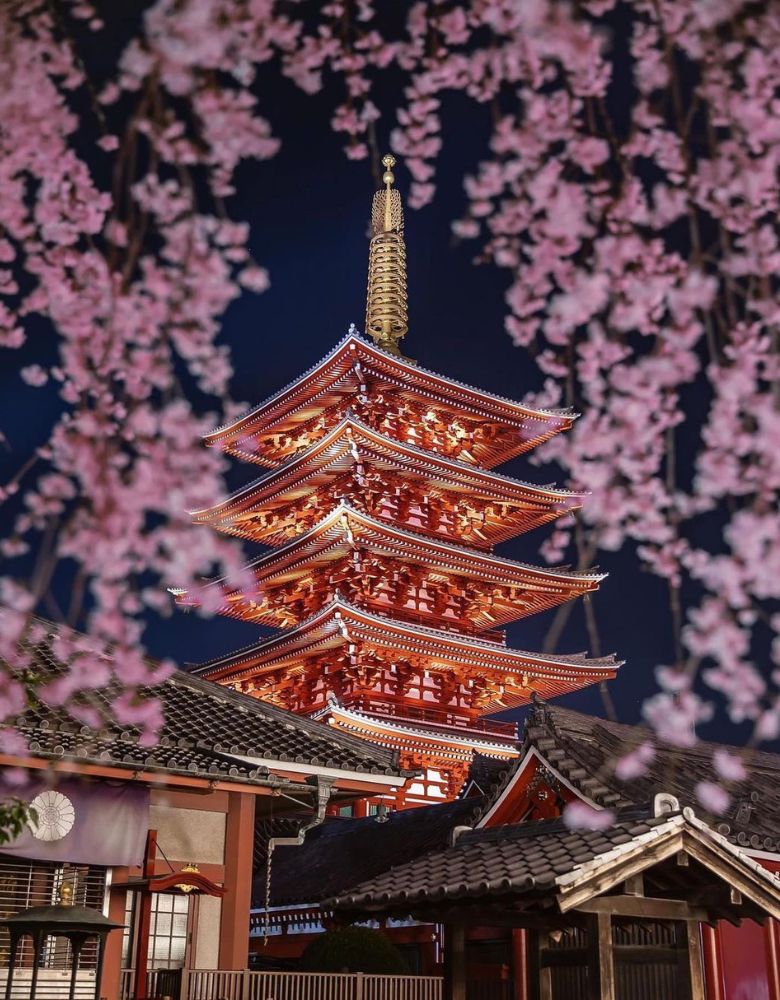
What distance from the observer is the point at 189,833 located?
1221 centimetres

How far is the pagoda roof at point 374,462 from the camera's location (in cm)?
2972

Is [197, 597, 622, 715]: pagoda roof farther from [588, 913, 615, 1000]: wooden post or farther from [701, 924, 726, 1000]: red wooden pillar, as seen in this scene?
[588, 913, 615, 1000]: wooden post

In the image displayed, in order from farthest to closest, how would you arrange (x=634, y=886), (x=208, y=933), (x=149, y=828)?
(x=208, y=933) → (x=149, y=828) → (x=634, y=886)

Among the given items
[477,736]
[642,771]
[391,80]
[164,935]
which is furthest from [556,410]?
[391,80]

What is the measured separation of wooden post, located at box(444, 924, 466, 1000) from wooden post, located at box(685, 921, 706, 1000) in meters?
2.06

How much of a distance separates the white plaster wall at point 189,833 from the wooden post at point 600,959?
4.46 meters

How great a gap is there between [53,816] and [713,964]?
8.13 meters

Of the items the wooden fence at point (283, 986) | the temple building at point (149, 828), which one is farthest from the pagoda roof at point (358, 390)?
the wooden fence at point (283, 986)

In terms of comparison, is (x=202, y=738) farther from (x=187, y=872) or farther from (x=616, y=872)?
(x=616, y=872)

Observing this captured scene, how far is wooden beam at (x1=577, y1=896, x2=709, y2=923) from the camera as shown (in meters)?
9.56

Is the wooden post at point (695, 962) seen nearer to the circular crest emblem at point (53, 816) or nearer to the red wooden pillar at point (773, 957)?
the red wooden pillar at point (773, 957)

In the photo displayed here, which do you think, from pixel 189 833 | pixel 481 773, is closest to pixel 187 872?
pixel 189 833

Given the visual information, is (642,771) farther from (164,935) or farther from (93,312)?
(93,312)

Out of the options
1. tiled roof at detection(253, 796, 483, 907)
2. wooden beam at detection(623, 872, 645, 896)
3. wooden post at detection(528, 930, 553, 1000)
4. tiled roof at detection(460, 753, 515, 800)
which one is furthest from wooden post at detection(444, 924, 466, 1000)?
tiled roof at detection(460, 753, 515, 800)
